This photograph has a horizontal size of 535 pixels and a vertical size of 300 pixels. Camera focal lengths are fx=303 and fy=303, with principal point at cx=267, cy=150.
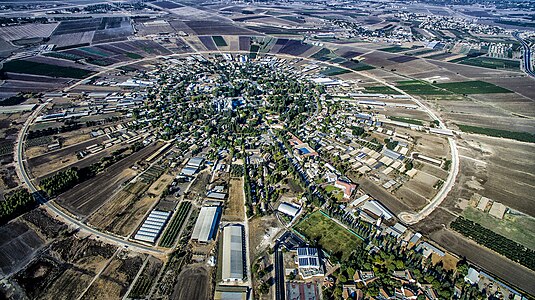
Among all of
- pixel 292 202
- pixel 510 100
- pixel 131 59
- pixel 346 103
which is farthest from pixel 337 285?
pixel 131 59

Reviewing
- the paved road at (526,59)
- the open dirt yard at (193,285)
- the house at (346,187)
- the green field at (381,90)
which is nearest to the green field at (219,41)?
the green field at (381,90)

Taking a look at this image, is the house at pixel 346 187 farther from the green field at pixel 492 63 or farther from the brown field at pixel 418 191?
the green field at pixel 492 63

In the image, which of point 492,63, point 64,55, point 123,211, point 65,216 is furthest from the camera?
point 492,63

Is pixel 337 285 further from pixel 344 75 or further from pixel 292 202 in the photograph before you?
pixel 344 75

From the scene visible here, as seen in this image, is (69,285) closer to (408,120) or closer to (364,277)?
(364,277)

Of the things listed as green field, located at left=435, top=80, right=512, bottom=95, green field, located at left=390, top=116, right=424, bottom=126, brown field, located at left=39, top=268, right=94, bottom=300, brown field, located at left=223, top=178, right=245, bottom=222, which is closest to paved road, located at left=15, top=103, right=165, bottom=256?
brown field, located at left=39, top=268, right=94, bottom=300

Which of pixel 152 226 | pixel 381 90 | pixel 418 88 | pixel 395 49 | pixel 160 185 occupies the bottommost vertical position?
pixel 152 226

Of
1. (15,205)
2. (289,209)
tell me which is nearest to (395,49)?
(289,209)
